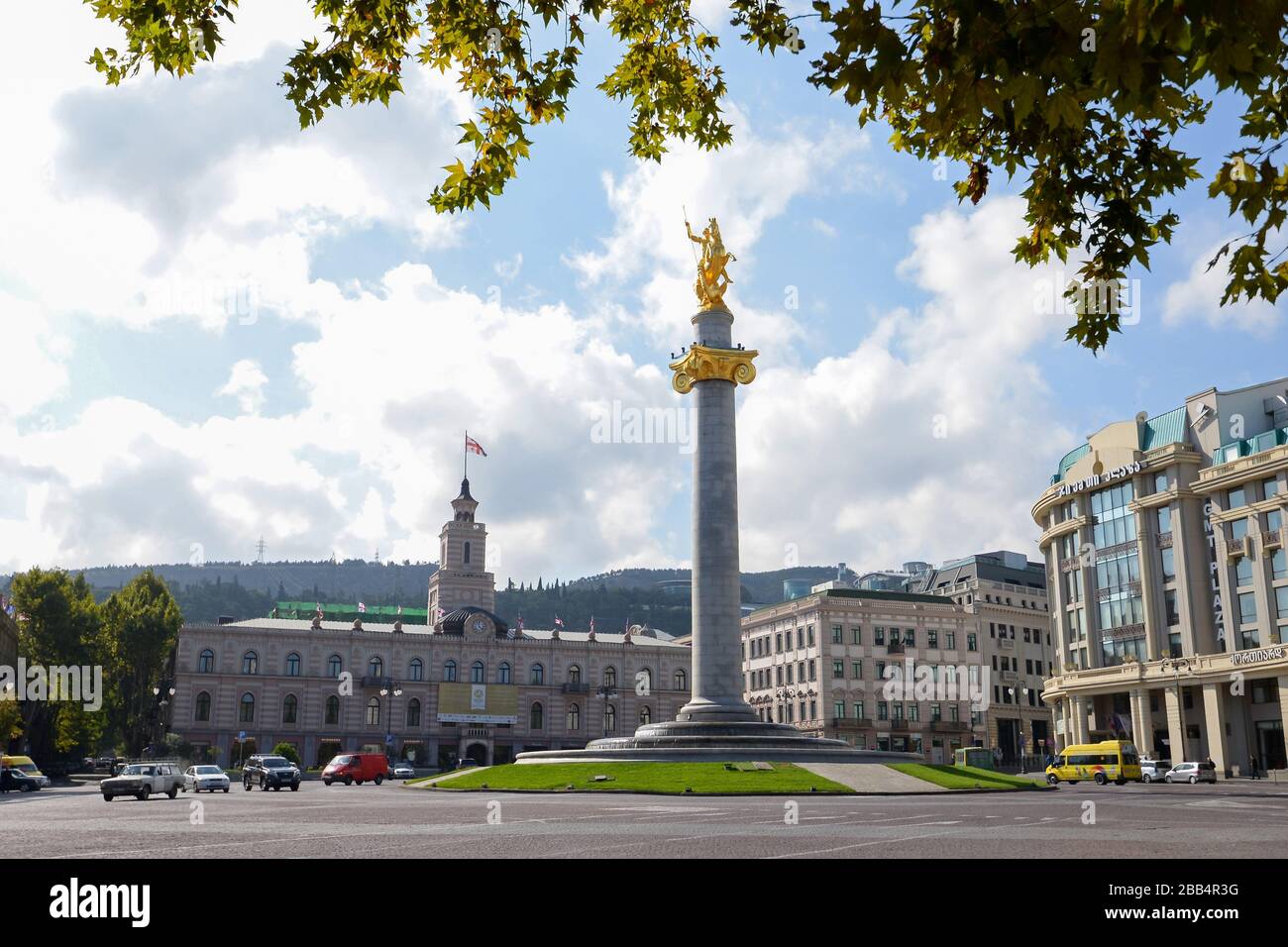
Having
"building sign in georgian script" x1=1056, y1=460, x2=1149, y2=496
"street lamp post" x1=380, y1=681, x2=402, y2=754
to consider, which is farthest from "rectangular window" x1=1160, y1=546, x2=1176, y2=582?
"street lamp post" x1=380, y1=681, x2=402, y2=754

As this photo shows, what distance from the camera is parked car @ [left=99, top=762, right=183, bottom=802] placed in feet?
134

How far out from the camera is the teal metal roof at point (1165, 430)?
76375 millimetres

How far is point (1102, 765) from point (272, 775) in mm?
44247

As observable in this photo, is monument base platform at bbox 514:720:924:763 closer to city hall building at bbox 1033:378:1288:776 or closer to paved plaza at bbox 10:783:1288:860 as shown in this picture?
paved plaza at bbox 10:783:1288:860

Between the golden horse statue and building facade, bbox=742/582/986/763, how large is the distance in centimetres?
4863

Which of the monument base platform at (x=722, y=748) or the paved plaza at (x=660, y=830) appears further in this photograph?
the monument base platform at (x=722, y=748)

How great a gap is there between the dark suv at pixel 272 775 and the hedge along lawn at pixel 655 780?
6551 mm

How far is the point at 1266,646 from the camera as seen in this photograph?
2594 inches

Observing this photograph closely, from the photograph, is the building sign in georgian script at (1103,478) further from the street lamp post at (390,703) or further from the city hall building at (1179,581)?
the street lamp post at (390,703)

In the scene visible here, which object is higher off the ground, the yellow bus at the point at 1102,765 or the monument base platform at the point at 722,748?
the monument base platform at the point at 722,748

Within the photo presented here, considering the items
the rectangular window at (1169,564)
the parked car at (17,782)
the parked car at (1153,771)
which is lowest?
the parked car at (1153,771)

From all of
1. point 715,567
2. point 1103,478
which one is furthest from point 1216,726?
point 715,567

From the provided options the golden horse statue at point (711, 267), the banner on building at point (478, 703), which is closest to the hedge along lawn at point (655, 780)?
the golden horse statue at point (711, 267)
